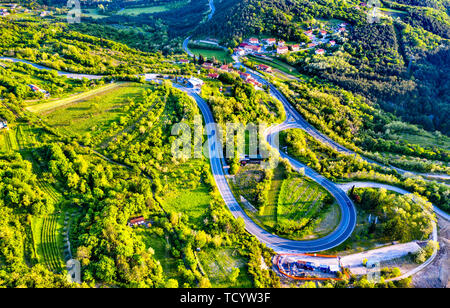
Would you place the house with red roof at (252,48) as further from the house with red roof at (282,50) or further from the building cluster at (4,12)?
the building cluster at (4,12)

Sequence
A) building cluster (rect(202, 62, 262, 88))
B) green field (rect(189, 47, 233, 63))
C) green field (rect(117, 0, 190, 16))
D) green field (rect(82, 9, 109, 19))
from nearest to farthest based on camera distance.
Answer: building cluster (rect(202, 62, 262, 88)) < green field (rect(189, 47, 233, 63)) < green field (rect(82, 9, 109, 19)) < green field (rect(117, 0, 190, 16))

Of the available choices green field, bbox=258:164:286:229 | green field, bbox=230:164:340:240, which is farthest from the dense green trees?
green field, bbox=258:164:286:229

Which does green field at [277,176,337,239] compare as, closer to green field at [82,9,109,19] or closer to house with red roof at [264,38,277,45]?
house with red roof at [264,38,277,45]

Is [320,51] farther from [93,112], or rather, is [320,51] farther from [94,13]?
[94,13]

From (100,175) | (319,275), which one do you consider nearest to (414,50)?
(319,275)

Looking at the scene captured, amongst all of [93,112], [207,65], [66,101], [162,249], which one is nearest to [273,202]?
[162,249]

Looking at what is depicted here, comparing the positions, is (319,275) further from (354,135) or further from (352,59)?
(352,59)
